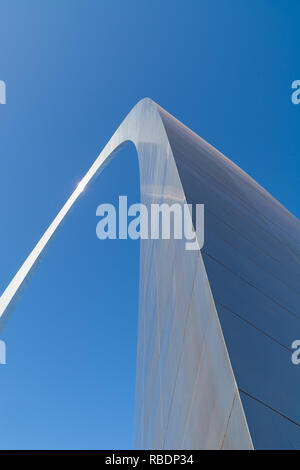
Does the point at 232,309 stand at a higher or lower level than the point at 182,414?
higher

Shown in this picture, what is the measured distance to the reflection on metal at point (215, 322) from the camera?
16.1ft

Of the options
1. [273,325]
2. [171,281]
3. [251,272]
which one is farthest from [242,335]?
[171,281]

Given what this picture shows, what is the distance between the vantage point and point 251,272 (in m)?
7.66

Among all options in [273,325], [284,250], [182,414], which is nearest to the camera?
[273,325]

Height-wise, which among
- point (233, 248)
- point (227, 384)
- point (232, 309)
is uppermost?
point (233, 248)

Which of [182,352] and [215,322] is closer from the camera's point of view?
[215,322]

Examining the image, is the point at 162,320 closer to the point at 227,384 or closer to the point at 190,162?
the point at 190,162

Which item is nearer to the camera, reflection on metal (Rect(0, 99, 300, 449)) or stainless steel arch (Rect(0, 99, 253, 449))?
reflection on metal (Rect(0, 99, 300, 449))

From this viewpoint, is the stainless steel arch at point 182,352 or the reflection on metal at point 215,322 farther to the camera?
Answer: the stainless steel arch at point 182,352

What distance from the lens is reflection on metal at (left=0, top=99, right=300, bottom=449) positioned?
16.1 ft

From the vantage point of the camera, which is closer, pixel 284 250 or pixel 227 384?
pixel 227 384

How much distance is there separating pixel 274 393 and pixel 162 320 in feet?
17.0

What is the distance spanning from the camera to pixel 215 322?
18.1ft

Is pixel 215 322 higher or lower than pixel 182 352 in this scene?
higher
